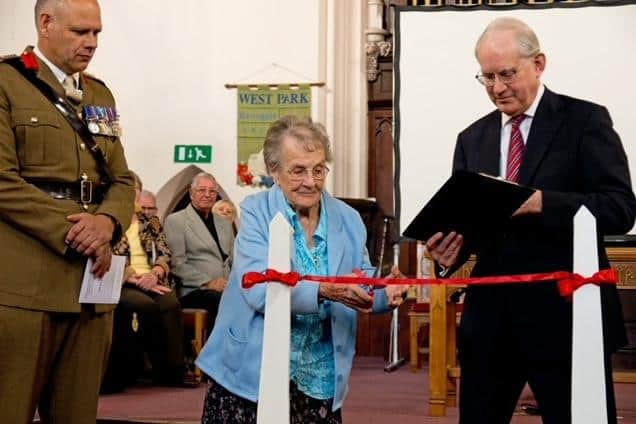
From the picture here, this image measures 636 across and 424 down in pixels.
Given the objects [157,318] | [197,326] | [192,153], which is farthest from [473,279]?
[192,153]

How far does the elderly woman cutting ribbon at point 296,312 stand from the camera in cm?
289

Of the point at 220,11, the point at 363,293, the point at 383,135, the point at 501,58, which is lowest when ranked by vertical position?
the point at 363,293

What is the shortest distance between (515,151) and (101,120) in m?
1.11

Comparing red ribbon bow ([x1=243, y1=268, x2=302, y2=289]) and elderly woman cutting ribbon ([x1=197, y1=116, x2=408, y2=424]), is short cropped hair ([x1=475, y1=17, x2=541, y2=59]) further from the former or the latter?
red ribbon bow ([x1=243, y1=268, x2=302, y2=289])

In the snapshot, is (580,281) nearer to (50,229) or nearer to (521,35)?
(521,35)

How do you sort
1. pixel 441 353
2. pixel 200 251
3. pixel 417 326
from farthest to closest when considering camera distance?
pixel 417 326, pixel 200 251, pixel 441 353

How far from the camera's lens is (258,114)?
833cm

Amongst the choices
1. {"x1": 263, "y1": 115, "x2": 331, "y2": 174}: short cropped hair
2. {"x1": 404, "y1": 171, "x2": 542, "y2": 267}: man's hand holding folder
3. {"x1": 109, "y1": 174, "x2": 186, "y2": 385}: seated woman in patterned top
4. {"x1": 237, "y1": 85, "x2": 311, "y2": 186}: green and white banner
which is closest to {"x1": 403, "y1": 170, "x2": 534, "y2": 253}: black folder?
{"x1": 404, "y1": 171, "x2": 542, "y2": 267}: man's hand holding folder

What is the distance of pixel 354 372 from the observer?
734 centimetres

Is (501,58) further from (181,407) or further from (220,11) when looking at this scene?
(220,11)

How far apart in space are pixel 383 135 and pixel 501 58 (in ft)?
19.3

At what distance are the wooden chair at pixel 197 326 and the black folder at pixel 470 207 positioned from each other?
3.95m

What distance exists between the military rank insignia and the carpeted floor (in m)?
2.11

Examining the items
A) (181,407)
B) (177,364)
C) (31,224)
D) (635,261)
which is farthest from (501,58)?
(177,364)
